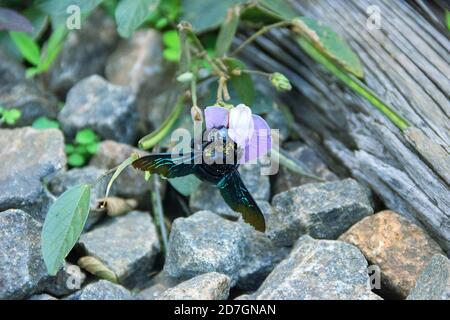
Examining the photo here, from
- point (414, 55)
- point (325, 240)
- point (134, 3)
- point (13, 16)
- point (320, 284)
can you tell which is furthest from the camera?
point (13, 16)

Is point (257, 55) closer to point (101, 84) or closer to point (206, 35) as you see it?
point (206, 35)

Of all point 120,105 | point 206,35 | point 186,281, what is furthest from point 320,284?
point 206,35

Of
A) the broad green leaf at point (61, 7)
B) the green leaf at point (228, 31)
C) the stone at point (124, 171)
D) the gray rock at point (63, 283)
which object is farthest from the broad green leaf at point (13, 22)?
the gray rock at point (63, 283)

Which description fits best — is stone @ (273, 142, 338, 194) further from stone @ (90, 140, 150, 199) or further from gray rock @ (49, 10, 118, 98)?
gray rock @ (49, 10, 118, 98)

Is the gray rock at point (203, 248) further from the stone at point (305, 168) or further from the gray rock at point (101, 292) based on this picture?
the stone at point (305, 168)

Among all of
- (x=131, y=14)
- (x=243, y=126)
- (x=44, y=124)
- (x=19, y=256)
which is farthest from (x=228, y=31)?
(x=19, y=256)

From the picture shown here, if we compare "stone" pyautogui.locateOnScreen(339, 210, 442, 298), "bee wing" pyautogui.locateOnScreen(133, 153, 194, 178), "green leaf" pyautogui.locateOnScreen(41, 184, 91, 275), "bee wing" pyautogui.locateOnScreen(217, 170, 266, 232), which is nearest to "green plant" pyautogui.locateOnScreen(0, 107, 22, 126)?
"green leaf" pyautogui.locateOnScreen(41, 184, 91, 275)
